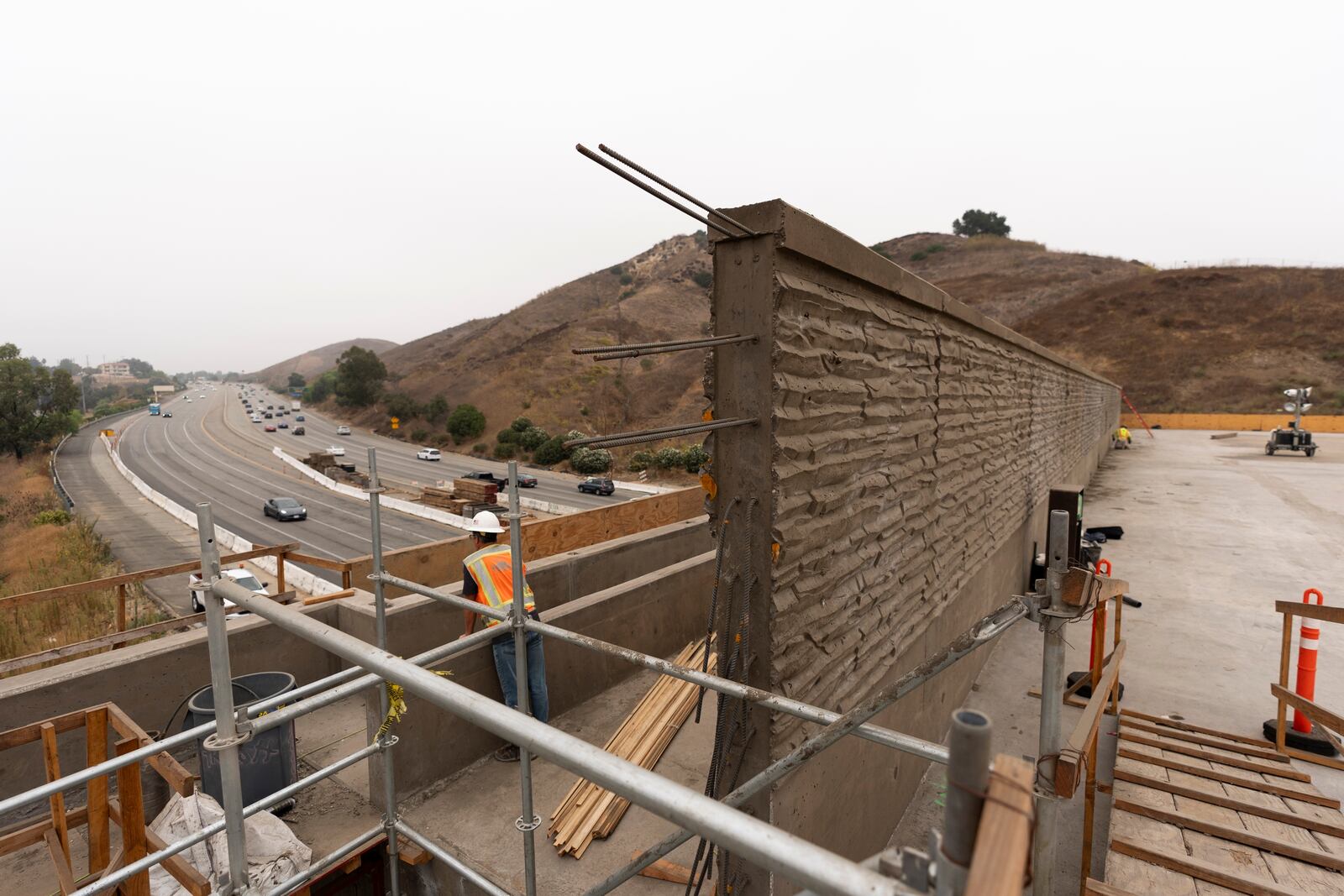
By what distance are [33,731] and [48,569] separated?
26.0m

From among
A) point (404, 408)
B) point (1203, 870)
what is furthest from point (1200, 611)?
point (404, 408)

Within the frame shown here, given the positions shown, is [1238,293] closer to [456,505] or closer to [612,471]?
[612,471]

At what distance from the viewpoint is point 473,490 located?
32156mm

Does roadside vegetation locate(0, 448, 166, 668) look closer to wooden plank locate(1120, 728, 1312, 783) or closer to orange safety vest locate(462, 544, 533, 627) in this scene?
orange safety vest locate(462, 544, 533, 627)

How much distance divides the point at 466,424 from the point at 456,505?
33.3 meters

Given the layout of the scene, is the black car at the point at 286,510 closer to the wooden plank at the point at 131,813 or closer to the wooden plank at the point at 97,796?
the wooden plank at the point at 97,796

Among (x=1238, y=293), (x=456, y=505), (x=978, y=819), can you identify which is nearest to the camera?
(x=978, y=819)

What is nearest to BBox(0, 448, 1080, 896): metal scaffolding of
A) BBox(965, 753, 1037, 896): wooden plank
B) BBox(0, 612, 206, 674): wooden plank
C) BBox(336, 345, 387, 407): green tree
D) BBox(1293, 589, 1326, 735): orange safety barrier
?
BBox(965, 753, 1037, 896): wooden plank

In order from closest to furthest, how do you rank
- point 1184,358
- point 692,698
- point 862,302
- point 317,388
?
point 862,302 < point 692,698 < point 1184,358 < point 317,388

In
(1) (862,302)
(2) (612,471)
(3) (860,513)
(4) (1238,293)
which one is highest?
(4) (1238,293)

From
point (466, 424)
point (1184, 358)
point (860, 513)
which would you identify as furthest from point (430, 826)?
point (1184, 358)

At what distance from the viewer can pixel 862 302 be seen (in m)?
4.00

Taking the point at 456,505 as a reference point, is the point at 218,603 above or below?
above

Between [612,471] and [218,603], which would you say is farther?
[612,471]
